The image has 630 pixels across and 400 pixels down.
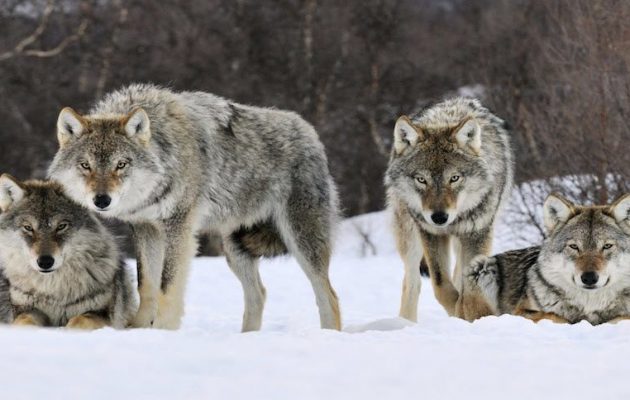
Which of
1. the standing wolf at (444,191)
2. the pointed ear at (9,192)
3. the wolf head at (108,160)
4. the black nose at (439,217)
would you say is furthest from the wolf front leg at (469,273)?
the pointed ear at (9,192)

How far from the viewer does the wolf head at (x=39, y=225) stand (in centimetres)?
596

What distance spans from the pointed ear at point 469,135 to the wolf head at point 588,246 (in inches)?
32.1

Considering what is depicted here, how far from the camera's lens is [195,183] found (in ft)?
21.6

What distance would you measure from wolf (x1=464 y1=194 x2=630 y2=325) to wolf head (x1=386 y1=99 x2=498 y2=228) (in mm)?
637

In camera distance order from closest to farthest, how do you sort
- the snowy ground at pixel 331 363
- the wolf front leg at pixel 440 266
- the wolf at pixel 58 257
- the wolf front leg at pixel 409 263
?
the snowy ground at pixel 331 363
the wolf at pixel 58 257
the wolf front leg at pixel 440 266
the wolf front leg at pixel 409 263

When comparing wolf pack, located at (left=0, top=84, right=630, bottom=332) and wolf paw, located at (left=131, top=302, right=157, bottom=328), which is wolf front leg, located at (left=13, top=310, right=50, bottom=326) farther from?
wolf paw, located at (left=131, top=302, right=157, bottom=328)

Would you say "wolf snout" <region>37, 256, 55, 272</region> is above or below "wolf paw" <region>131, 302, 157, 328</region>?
above

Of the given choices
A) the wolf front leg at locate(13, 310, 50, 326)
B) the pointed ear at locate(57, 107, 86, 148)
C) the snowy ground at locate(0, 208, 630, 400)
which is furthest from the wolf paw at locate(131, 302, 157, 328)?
the snowy ground at locate(0, 208, 630, 400)

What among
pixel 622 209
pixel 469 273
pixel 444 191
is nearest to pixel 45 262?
pixel 444 191

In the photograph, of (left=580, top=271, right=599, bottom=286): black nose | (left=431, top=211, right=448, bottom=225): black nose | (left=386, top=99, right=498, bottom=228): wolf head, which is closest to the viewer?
(left=580, top=271, right=599, bottom=286): black nose

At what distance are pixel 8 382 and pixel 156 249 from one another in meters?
2.97

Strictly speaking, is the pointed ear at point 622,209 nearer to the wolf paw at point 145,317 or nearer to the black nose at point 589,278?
the black nose at point 589,278

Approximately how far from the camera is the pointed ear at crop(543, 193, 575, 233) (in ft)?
20.6

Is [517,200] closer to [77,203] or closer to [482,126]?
[482,126]
